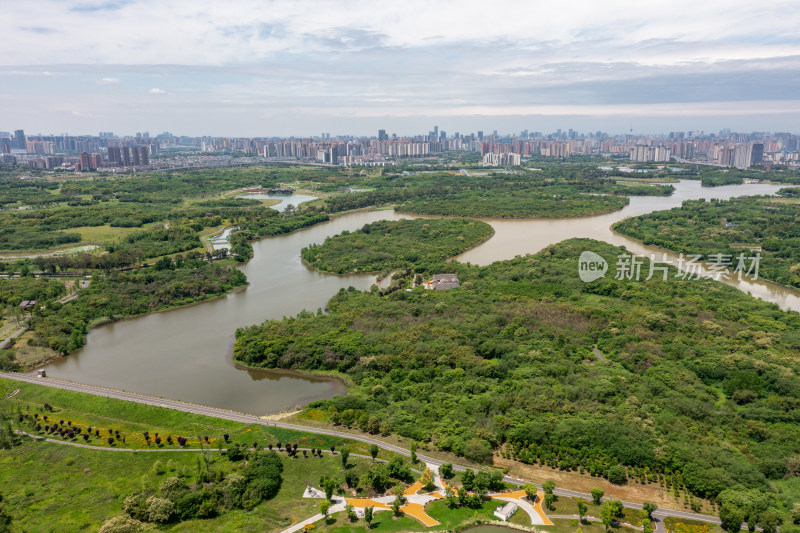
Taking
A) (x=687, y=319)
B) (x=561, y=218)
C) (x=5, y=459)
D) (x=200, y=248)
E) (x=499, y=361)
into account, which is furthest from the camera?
(x=561, y=218)

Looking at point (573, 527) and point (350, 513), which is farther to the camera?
point (350, 513)

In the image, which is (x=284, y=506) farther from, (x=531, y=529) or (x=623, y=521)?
(x=623, y=521)

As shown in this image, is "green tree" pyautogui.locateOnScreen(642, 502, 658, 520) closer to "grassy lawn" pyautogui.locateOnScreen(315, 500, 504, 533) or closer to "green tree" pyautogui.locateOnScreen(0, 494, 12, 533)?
"grassy lawn" pyautogui.locateOnScreen(315, 500, 504, 533)

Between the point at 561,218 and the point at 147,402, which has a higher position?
the point at 561,218

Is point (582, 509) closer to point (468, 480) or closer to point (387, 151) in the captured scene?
point (468, 480)

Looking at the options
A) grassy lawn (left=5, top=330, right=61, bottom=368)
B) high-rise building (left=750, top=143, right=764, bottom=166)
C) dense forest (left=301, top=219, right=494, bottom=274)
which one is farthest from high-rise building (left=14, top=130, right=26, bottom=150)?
high-rise building (left=750, top=143, right=764, bottom=166)

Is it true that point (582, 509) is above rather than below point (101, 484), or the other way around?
above

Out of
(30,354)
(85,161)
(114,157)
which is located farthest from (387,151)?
(30,354)

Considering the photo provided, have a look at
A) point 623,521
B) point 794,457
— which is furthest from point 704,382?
point 623,521
